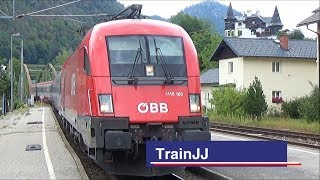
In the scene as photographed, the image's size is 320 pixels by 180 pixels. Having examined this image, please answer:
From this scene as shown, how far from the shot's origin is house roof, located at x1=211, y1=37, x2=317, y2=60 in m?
40.8

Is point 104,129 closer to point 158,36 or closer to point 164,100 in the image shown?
point 164,100

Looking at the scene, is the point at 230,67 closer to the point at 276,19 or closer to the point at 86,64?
the point at 86,64

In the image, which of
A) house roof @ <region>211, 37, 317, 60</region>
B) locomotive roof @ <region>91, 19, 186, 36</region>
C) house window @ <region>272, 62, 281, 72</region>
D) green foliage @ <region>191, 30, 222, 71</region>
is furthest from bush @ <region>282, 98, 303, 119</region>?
green foliage @ <region>191, 30, 222, 71</region>

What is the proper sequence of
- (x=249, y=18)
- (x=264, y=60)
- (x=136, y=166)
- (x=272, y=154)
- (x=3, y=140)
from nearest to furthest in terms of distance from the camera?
(x=272, y=154)
(x=136, y=166)
(x=3, y=140)
(x=264, y=60)
(x=249, y=18)

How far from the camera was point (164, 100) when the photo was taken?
27.8 feet

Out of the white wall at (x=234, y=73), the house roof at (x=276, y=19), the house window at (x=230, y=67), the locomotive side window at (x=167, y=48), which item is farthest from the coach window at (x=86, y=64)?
the house roof at (x=276, y=19)

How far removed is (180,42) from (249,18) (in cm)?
13837

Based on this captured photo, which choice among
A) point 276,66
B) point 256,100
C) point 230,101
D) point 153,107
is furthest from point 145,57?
point 276,66

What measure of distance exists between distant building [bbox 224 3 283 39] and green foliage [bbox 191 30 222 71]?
44719 mm

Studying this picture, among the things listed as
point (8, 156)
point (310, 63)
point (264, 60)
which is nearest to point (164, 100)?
point (8, 156)

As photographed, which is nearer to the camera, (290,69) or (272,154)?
(272,154)

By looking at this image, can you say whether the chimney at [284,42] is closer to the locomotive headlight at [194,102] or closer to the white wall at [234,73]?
the white wall at [234,73]

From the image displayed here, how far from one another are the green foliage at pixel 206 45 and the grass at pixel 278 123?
1558 inches

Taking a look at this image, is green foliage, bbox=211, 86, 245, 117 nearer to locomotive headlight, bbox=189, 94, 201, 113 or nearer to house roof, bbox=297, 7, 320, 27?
house roof, bbox=297, 7, 320, 27
